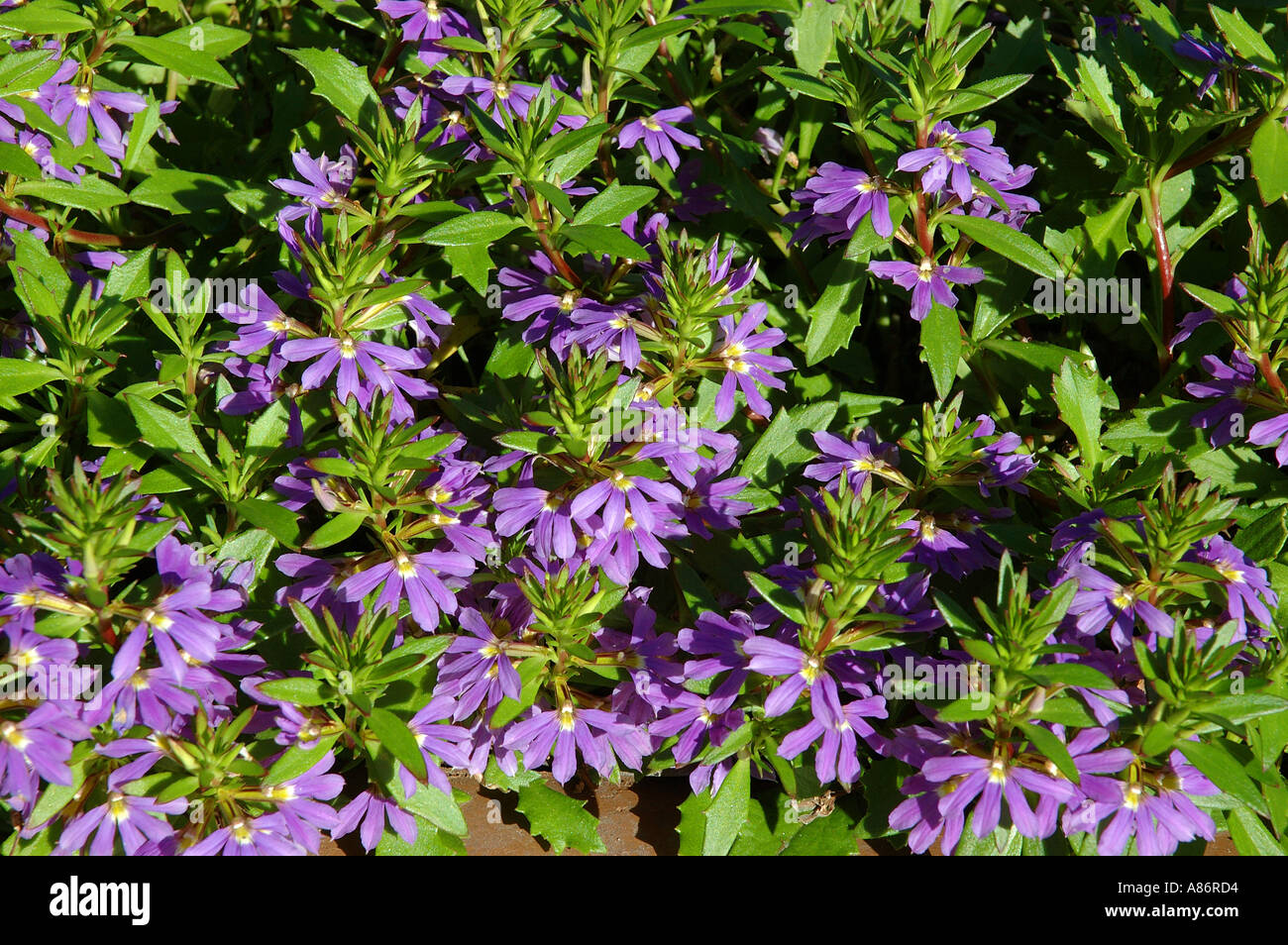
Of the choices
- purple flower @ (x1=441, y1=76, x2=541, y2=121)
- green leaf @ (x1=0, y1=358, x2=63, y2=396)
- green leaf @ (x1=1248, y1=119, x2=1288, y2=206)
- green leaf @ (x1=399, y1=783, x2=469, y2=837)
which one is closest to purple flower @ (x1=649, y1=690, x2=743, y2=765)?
green leaf @ (x1=399, y1=783, x2=469, y2=837)

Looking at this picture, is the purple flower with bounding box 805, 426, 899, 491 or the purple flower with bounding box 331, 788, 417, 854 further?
the purple flower with bounding box 805, 426, 899, 491

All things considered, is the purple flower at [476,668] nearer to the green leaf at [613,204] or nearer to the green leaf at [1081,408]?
the green leaf at [613,204]

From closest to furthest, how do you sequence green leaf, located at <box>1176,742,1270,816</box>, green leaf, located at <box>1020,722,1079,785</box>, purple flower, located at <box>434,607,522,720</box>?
1. green leaf, located at <box>1020,722,1079,785</box>
2. green leaf, located at <box>1176,742,1270,816</box>
3. purple flower, located at <box>434,607,522,720</box>

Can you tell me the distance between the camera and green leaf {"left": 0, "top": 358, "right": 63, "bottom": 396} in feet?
7.80

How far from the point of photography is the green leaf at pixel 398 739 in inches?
78.8

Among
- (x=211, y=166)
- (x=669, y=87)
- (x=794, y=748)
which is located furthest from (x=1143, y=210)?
(x=211, y=166)

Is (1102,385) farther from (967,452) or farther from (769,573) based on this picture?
(769,573)

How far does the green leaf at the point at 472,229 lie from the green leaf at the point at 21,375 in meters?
0.95

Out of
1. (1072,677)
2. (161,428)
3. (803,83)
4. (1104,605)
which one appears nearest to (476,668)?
(161,428)

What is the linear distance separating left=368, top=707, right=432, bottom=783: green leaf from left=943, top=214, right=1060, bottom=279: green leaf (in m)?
1.74

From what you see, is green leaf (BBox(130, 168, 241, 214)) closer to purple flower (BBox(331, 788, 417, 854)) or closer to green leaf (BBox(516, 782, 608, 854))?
purple flower (BBox(331, 788, 417, 854))

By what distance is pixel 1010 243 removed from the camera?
2.54m

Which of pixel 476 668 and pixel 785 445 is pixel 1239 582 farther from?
pixel 476 668

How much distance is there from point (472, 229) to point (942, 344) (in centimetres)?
119
